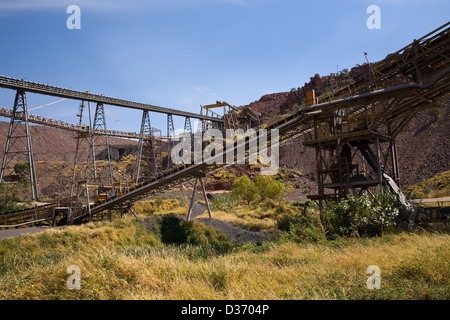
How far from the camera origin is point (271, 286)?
6020mm

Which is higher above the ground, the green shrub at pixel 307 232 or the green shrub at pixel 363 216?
the green shrub at pixel 363 216

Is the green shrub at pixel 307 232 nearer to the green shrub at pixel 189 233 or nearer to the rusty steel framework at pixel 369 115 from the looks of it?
the rusty steel framework at pixel 369 115

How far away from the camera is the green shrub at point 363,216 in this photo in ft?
43.4

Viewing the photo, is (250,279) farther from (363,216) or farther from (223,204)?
(223,204)

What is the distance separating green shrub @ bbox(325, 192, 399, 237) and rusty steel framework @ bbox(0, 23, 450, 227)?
146cm

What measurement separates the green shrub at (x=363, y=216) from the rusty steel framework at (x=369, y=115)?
1.46 metres

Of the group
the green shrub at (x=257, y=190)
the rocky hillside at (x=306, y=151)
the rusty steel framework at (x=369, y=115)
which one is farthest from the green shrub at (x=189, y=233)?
the green shrub at (x=257, y=190)

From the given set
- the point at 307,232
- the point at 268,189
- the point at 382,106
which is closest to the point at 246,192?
the point at 268,189

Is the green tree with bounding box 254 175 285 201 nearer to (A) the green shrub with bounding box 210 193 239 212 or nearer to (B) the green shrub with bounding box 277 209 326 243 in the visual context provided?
(A) the green shrub with bounding box 210 193 239 212

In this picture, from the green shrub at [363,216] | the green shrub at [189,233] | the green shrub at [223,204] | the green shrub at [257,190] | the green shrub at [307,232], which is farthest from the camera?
the green shrub at [257,190]

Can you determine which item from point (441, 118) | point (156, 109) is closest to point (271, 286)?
point (156, 109)

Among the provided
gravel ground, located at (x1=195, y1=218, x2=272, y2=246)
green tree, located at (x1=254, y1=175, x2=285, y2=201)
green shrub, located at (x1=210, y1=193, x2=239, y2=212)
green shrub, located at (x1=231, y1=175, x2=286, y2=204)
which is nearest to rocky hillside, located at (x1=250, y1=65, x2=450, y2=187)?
green tree, located at (x1=254, y1=175, x2=285, y2=201)

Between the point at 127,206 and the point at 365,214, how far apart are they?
18390 mm
